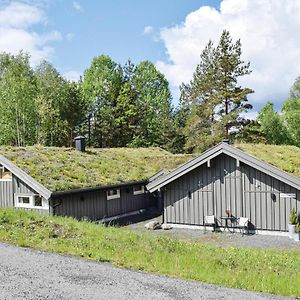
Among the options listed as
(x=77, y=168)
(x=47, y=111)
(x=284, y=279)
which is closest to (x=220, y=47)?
(x=47, y=111)

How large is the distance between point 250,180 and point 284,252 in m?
4.72

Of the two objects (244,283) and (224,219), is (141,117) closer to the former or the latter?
(224,219)

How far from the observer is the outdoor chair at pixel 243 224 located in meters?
17.8

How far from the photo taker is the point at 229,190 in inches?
731

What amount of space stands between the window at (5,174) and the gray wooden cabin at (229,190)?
743cm

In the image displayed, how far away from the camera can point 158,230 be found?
19312 mm

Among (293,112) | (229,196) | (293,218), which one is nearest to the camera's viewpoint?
(293,218)

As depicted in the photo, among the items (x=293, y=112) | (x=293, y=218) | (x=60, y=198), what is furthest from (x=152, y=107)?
(x=293, y=218)

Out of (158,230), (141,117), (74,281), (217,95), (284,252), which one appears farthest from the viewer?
(141,117)

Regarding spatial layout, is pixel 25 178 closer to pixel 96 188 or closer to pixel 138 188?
pixel 96 188

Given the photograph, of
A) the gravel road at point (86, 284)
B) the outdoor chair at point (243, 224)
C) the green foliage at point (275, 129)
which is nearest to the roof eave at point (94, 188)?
the outdoor chair at point (243, 224)

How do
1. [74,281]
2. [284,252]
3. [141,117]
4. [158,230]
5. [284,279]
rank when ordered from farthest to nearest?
1. [141,117]
2. [158,230]
3. [284,252]
4. [284,279]
5. [74,281]

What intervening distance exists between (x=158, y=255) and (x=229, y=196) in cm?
913

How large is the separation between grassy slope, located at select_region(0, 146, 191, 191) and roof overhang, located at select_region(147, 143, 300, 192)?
3.53 metres
